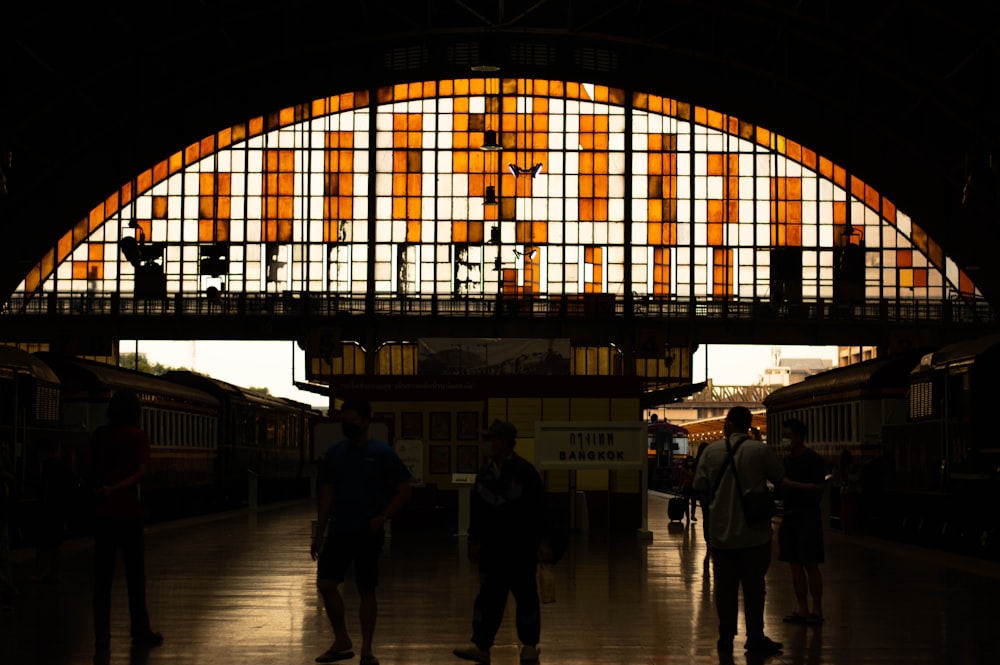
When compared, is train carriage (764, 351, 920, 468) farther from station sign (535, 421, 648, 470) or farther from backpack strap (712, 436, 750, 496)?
backpack strap (712, 436, 750, 496)

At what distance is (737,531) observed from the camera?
40.8 ft

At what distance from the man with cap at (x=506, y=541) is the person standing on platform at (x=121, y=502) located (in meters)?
2.70

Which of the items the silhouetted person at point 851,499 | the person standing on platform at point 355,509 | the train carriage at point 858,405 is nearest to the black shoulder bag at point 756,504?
the person standing on platform at point 355,509

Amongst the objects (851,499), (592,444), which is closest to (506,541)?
(592,444)

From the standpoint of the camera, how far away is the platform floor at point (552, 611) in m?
12.2

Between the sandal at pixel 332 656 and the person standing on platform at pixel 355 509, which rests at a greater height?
the person standing on platform at pixel 355 509

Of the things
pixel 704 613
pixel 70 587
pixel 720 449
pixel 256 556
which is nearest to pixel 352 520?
pixel 720 449

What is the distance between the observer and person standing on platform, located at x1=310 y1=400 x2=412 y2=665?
457 inches

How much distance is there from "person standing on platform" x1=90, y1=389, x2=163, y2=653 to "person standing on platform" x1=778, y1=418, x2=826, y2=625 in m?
5.60

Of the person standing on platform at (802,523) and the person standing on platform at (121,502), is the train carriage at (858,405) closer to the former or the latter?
the person standing on platform at (802,523)

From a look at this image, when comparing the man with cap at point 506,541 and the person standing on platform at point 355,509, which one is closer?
the man with cap at point 506,541

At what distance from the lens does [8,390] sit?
1037 inches

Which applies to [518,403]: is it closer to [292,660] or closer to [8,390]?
[8,390]

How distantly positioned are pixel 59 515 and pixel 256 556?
5561mm
